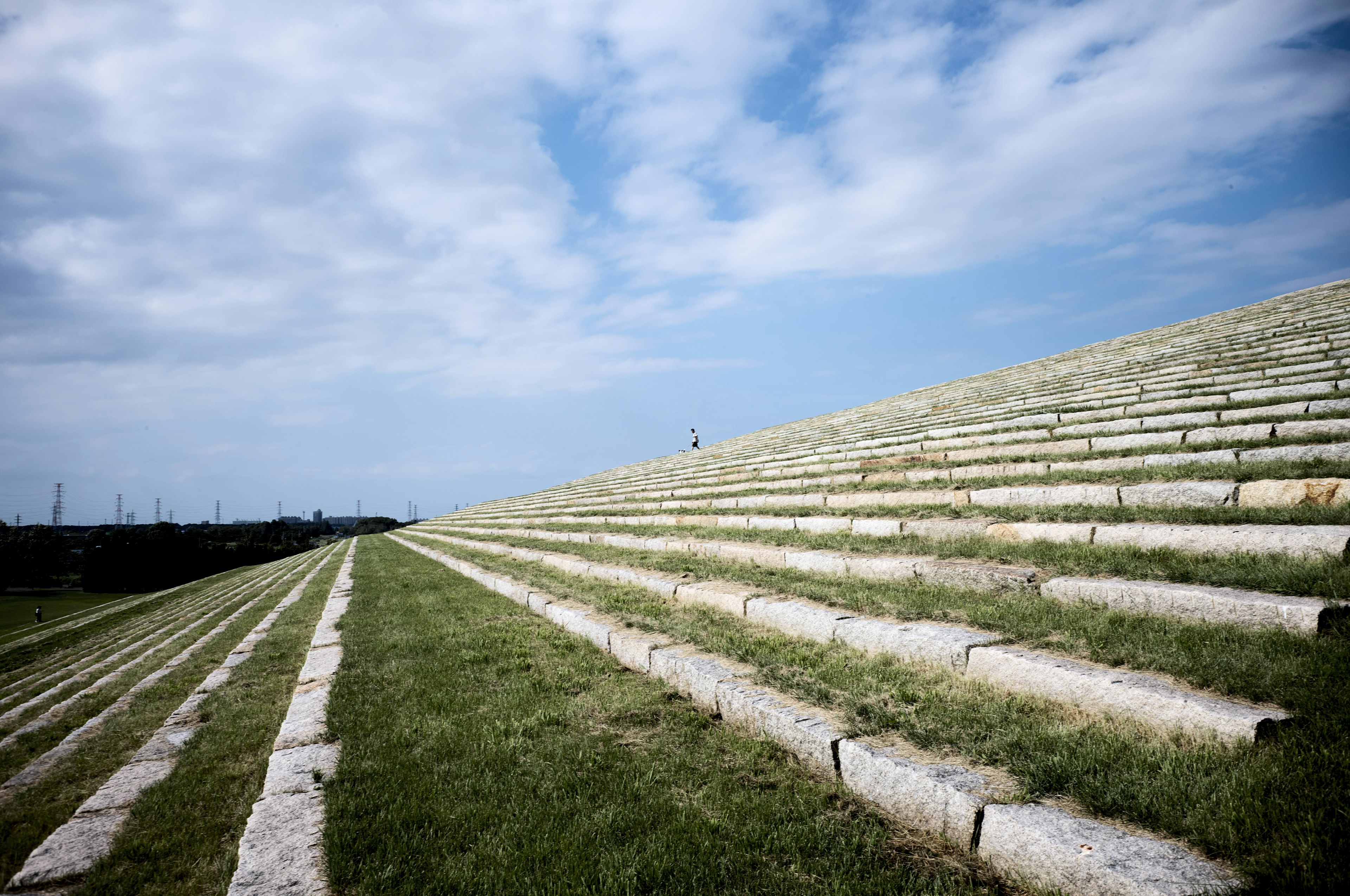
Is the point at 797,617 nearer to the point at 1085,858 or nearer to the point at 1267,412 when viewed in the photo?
the point at 1085,858

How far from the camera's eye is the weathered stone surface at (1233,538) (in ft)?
10.4

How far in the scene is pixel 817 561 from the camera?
18.4 ft

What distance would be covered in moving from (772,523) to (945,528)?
8.81 feet

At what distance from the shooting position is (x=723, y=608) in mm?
5215

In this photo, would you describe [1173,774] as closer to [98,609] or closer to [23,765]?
[23,765]

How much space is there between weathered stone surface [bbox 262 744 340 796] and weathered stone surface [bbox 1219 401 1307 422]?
7.92 meters

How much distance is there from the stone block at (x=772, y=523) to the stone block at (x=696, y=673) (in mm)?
3338

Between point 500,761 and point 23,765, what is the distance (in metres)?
4.75

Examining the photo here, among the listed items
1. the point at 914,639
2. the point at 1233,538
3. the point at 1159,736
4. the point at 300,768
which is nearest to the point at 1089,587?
the point at 1233,538

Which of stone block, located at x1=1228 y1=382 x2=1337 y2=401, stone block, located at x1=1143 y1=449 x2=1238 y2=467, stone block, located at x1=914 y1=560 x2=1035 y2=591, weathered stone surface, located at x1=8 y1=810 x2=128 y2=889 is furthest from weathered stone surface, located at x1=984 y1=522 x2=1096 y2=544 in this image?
weathered stone surface, located at x1=8 y1=810 x2=128 y2=889

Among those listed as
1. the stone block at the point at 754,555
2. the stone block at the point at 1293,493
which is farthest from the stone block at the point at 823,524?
the stone block at the point at 1293,493

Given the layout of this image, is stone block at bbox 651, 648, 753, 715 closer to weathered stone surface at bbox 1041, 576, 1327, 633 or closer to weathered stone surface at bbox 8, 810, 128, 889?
weathered stone surface at bbox 1041, 576, 1327, 633

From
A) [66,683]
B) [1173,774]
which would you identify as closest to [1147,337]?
[1173,774]

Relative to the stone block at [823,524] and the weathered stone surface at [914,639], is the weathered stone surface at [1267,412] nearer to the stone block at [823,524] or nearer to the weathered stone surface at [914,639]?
the stone block at [823,524]
